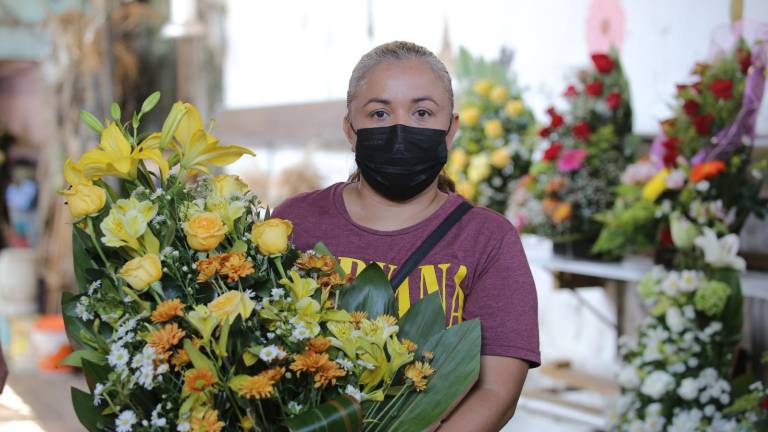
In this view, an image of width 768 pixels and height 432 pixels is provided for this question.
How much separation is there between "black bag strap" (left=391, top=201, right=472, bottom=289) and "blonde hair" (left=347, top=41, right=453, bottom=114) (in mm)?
183

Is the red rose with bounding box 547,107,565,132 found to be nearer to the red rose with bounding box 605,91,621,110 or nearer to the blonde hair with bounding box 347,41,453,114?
the red rose with bounding box 605,91,621,110

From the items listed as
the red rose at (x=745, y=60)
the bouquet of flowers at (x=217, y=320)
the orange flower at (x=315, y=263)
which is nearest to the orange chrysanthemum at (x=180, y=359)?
the bouquet of flowers at (x=217, y=320)

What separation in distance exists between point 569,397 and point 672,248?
1.50 meters

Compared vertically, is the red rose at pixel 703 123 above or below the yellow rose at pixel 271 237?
below

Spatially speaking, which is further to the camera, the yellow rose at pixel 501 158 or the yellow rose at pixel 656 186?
the yellow rose at pixel 501 158

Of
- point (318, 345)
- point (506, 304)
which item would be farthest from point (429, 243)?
point (318, 345)

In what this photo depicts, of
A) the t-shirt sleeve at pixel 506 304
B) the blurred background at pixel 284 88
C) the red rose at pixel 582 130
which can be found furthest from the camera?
the blurred background at pixel 284 88

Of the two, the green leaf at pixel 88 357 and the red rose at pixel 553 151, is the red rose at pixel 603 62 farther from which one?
the green leaf at pixel 88 357

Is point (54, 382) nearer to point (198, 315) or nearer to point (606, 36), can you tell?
point (606, 36)

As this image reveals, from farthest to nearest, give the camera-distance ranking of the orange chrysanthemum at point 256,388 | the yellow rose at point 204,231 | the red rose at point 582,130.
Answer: the red rose at point 582,130 < the yellow rose at point 204,231 < the orange chrysanthemum at point 256,388

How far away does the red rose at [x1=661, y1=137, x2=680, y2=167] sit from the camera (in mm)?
3105

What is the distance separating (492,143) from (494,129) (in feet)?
0.31

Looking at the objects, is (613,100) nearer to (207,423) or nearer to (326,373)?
(326,373)

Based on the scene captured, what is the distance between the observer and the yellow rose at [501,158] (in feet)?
13.5
